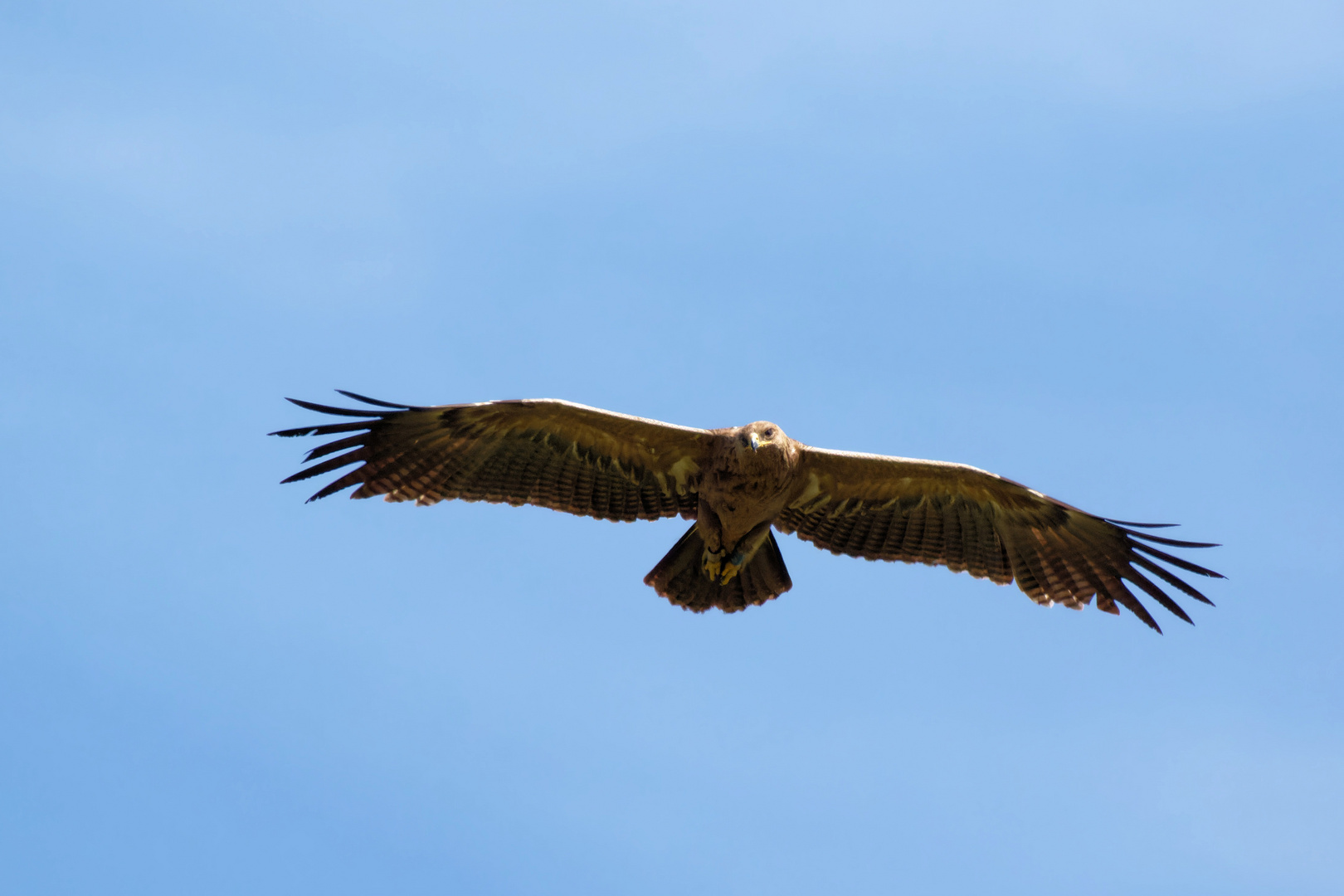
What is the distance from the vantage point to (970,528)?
927 cm

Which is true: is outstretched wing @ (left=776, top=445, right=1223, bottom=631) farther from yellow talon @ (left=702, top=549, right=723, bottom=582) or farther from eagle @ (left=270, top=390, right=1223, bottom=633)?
yellow talon @ (left=702, top=549, right=723, bottom=582)

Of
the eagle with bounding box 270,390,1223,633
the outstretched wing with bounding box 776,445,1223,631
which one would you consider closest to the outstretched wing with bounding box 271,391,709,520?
the eagle with bounding box 270,390,1223,633

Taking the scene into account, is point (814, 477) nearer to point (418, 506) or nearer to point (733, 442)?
point (733, 442)

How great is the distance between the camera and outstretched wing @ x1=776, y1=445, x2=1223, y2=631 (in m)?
8.85

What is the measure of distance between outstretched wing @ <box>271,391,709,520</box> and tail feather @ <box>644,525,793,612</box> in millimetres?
312

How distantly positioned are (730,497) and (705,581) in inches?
40.9

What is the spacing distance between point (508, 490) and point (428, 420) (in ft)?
2.73

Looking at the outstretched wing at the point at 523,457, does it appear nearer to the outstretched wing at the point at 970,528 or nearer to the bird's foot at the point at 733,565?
the bird's foot at the point at 733,565

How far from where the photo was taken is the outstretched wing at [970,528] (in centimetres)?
885

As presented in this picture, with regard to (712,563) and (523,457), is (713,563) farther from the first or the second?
(523,457)

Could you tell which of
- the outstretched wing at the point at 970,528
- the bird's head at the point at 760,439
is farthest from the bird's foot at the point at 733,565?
the bird's head at the point at 760,439

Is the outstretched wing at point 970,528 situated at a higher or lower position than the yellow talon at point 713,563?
higher

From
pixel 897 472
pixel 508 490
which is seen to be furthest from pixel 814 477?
pixel 508 490

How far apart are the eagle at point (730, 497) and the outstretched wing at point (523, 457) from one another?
11 millimetres
